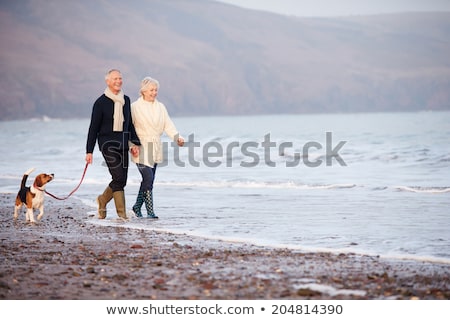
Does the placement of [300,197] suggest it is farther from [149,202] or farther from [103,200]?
[103,200]

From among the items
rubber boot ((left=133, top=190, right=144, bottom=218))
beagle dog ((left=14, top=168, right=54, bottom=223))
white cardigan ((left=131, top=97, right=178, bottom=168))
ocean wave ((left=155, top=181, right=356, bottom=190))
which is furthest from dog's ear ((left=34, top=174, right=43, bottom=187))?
ocean wave ((left=155, top=181, right=356, bottom=190))

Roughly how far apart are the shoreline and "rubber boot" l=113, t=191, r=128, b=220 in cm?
122

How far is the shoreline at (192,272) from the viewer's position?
5137 mm

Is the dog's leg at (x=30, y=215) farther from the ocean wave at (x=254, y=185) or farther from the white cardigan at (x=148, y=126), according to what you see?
the ocean wave at (x=254, y=185)

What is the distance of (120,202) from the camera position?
9242 mm

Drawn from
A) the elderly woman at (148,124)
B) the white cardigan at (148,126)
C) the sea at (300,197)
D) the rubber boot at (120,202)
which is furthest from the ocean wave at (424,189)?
the rubber boot at (120,202)

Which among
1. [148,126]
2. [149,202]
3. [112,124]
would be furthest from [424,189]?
[112,124]

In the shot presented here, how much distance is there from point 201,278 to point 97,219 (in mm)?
4141

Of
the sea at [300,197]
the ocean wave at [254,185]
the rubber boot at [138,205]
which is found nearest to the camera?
the sea at [300,197]

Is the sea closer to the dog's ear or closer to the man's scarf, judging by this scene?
the dog's ear

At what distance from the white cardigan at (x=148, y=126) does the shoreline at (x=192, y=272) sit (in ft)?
Result: 4.54

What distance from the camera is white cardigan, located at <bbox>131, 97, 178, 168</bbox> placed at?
356 inches

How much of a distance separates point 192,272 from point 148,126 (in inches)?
138
